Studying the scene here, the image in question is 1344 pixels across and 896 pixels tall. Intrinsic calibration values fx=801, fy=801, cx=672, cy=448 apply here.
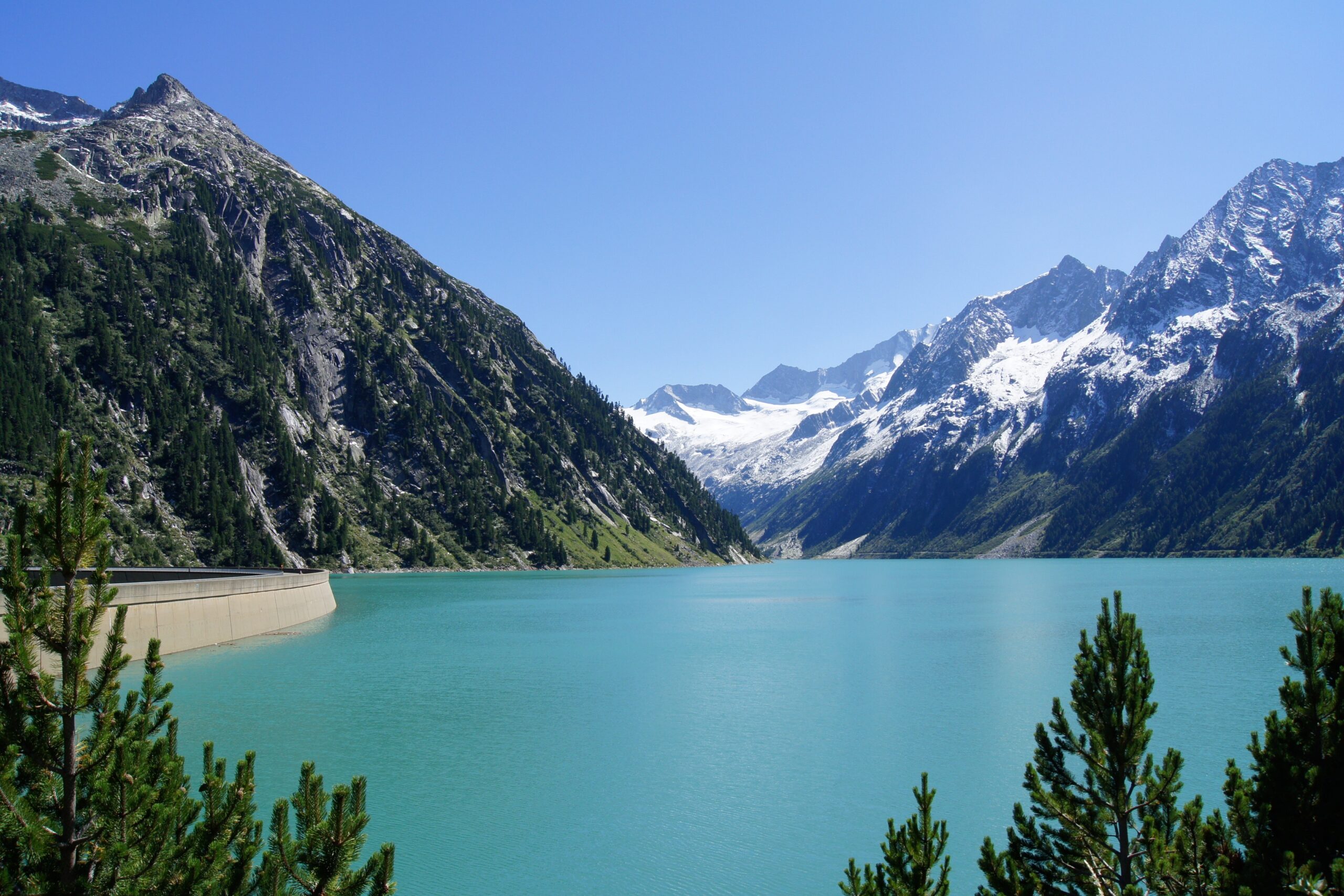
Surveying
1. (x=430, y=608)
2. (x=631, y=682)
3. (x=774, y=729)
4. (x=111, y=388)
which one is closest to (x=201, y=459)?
(x=111, y=388)

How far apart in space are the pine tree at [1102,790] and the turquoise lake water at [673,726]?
32.2 feet

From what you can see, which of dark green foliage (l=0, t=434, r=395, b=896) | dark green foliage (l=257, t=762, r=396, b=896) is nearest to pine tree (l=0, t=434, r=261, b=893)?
dark green foliage (l=0, t=434, r=395, b=896)

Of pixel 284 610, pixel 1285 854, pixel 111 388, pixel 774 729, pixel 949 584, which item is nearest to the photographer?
pixel 1285 854

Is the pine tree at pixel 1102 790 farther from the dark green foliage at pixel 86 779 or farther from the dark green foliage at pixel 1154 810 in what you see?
the dark green foliage at pixel 86 779

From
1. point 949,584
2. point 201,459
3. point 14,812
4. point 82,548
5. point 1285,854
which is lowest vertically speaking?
point 949,584

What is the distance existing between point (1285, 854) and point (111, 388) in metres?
170

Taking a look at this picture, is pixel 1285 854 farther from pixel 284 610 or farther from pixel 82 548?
pixel 284 610

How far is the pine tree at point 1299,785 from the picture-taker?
10992 millimetres

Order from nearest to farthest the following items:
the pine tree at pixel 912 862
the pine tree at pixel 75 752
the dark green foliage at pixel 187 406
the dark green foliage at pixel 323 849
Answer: the pine tree at pixel 75 752 → the dark green foliage at pixel 323 849 → the pine tree at pixel 912 862 → the dark green foliage at pixel 187 406

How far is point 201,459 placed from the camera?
478 feet

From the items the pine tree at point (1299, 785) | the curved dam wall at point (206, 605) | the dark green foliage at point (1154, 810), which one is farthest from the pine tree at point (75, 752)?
the curved dam wall at point (206, 605)

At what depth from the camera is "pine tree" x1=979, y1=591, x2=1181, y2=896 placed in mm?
13234

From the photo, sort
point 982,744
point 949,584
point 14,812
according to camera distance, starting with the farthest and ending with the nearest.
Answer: point 949,584, point 982,744, point 14,812

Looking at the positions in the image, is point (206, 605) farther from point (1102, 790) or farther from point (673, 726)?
point (1102, 790)
